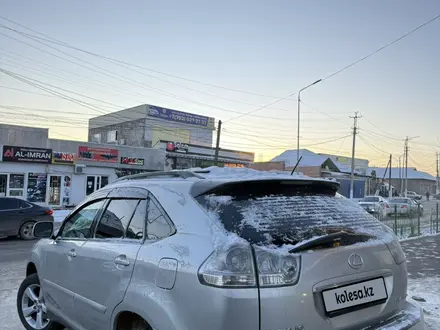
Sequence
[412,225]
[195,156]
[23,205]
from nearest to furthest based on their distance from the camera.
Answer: [23,205] → [412,225] → [195,156]

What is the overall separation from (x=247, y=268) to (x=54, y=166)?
27.4 metres

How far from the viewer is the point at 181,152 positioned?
40031 millimetres

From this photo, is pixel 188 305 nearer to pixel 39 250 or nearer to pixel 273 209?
pixel 273 209

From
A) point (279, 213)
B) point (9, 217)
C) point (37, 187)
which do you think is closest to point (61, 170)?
point (37, 187)

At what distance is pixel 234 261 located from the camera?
87.0 inches

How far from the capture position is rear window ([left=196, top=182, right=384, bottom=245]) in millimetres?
2395

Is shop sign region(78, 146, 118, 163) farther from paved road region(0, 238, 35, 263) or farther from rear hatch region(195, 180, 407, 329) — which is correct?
rear hatch region(195, 180, 407, 329)

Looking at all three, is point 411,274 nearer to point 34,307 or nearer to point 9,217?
point 34,307

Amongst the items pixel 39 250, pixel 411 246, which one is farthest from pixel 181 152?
pixel 39 250

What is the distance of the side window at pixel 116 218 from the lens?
3.07 meters

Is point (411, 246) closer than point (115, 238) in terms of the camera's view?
No

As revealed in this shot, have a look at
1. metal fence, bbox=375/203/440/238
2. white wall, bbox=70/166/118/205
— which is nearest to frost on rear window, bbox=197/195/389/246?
metal fence, bbox=375/203/440/238

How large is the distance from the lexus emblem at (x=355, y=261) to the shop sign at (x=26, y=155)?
26.0m

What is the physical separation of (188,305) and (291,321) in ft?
1.91
